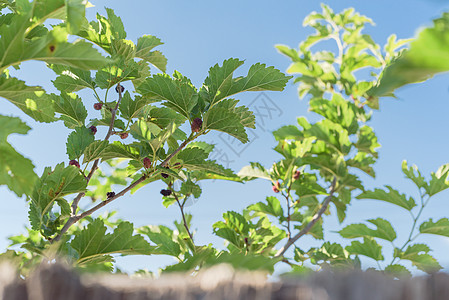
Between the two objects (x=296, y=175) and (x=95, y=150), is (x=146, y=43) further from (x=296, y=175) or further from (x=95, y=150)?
(x=296, y=175)

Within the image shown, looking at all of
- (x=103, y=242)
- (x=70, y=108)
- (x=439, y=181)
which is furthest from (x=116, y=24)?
(x=439, y=181)

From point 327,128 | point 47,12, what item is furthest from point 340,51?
point 47,12

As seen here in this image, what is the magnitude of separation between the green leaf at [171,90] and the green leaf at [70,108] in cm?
31

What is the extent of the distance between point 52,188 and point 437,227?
204 centimetres

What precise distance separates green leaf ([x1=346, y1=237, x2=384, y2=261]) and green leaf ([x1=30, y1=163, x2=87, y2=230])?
4.67 ft

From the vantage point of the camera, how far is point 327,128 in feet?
8.16

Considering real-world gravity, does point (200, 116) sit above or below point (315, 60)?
below

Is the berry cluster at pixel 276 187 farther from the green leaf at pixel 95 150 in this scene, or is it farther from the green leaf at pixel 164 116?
the green leaf at pixel 95 150

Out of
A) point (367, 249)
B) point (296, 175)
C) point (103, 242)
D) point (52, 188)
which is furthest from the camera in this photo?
point (296, 175)

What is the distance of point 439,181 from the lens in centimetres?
235

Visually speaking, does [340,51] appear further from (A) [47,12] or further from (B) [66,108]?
(A) [47,12]

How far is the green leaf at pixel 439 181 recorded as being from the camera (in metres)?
2.35

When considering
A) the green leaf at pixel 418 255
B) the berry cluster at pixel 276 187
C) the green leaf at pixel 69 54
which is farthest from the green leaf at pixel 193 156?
the green leaf at pixel 418 255

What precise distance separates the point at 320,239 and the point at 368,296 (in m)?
2.24
